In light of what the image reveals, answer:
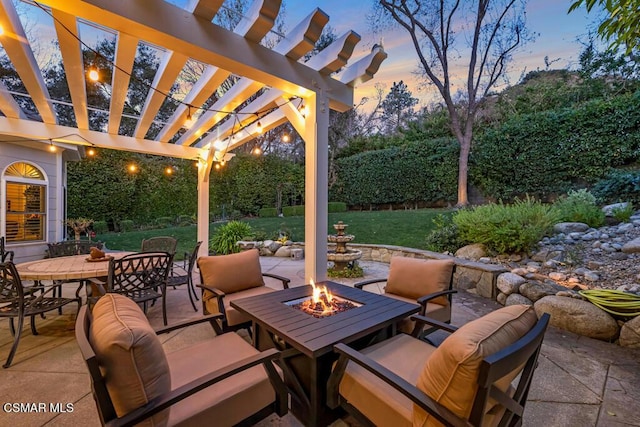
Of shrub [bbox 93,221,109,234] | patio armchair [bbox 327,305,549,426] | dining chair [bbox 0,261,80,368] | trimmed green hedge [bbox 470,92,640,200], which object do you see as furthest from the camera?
shrub [bbox 93,221,109,234]

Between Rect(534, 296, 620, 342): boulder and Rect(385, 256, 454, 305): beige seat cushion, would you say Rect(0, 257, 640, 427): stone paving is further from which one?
Rect(385, 256, 454, 305): beige seat cushion

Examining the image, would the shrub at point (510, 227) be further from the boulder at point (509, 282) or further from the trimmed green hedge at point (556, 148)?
the trimmed green hedge at point (556, 148)

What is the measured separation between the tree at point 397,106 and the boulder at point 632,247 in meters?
12.6

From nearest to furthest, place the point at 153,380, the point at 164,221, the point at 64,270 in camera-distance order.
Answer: the point at 153,380
the point at 64,270
the point at 164,221

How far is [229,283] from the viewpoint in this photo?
2910 millimetres

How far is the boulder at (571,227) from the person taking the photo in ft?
15.3

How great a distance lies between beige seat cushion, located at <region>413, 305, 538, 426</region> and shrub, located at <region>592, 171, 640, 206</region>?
6.95 m

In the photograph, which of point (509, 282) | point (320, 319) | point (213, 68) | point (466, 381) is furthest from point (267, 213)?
point (466, 381)

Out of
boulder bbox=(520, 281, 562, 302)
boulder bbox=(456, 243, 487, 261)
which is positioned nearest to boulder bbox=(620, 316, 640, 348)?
boulder bbox=(520, 281, 562, 302)

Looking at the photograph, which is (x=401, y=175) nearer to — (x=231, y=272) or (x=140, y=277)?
(x=231, y=272)

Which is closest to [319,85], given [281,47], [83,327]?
[281,47]

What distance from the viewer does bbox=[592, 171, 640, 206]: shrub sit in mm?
5668

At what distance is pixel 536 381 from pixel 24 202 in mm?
→ 8152

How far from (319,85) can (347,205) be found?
29.9 ft
